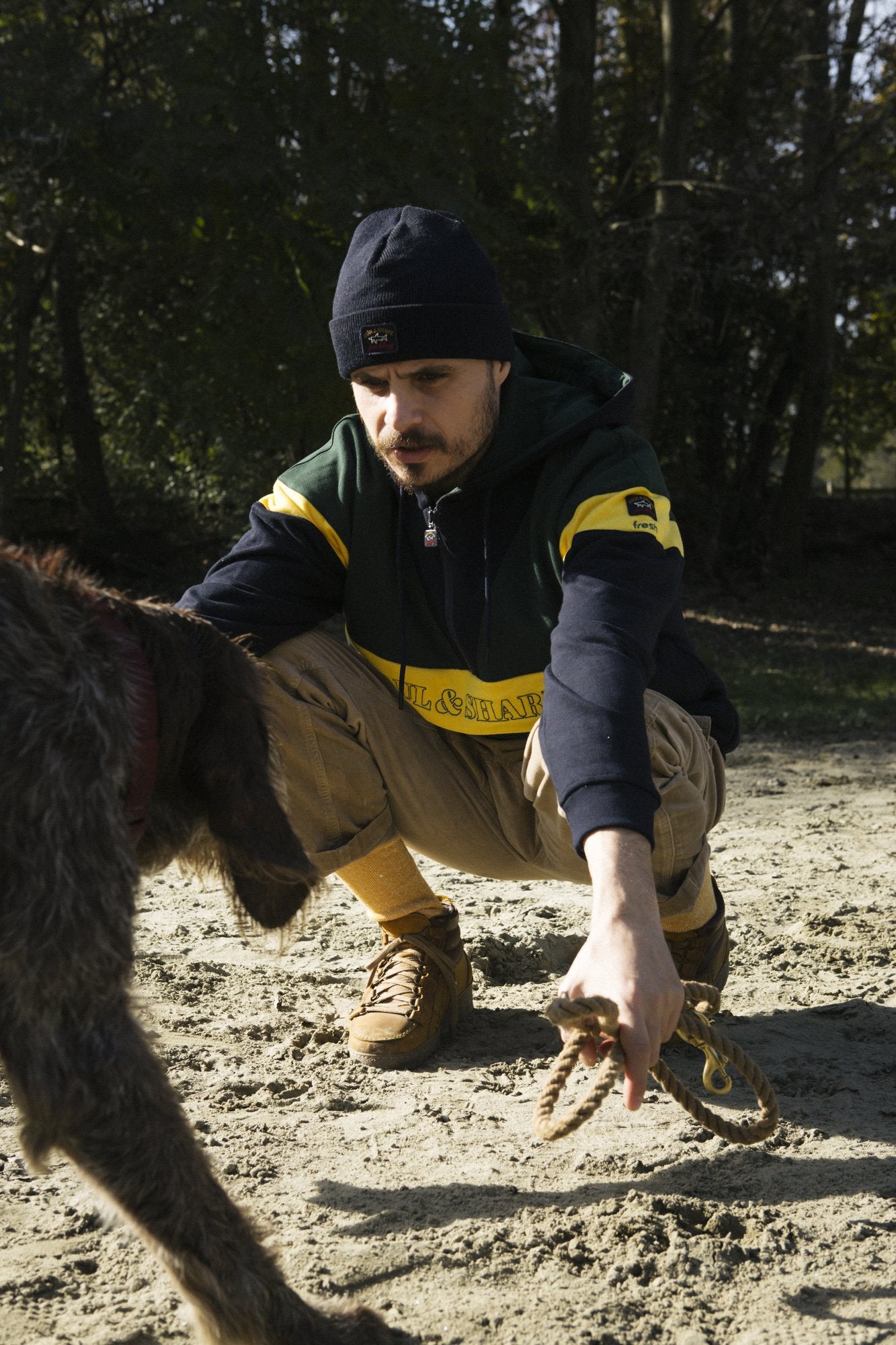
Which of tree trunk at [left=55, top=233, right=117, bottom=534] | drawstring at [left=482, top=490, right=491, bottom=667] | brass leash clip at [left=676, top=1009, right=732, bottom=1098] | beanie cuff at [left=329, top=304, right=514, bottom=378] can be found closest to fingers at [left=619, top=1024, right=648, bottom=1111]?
brass leash clip at [left=676, top=1009, right=732, bottom=1098]

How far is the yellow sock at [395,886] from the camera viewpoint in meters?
3.59

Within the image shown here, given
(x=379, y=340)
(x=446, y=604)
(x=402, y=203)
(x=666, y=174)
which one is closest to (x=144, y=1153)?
(x=446, y=604)

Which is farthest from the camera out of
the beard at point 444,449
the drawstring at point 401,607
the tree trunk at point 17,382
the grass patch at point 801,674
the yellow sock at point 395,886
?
the tree trunk at point 17,382

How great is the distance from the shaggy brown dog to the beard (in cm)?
114

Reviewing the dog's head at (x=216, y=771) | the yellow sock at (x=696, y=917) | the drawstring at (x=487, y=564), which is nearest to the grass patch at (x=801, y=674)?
the yellow sock at (x=696, y=917)

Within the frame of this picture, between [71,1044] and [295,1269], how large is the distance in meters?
0.73

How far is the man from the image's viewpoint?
124 inches

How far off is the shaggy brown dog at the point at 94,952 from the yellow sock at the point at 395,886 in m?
1.34

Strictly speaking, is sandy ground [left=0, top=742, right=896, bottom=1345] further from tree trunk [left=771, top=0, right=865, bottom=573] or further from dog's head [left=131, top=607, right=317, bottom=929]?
tree trunk [left=771, top=0, right=865, bottom=573]

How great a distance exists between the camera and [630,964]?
2.10 m

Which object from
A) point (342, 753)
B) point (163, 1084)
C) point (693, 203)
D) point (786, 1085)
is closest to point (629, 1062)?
point (163, 1084)

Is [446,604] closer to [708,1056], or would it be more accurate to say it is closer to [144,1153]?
[708,1056]

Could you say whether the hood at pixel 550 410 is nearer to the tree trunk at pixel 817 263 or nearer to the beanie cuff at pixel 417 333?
the beanie cuff at pixel 417 333

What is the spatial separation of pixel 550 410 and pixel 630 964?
1777mm
